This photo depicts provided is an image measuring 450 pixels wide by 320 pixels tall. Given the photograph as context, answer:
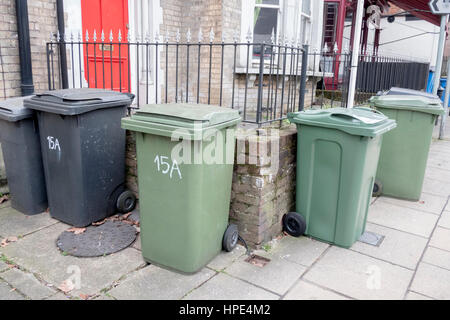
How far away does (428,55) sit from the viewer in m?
18.9

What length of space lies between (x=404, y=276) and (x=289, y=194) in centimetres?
128

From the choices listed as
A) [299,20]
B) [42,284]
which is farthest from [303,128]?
[299,20]

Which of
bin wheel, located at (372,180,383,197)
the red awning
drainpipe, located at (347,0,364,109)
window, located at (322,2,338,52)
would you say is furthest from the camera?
the red awning

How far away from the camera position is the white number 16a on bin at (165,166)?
2807mm

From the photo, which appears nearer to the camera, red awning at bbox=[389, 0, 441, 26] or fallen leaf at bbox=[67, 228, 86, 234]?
fallen leaf at bbox=[67, 228, 86, 234]

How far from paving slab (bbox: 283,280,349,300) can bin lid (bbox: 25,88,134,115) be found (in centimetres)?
235

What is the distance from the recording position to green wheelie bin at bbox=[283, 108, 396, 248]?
3.35 m

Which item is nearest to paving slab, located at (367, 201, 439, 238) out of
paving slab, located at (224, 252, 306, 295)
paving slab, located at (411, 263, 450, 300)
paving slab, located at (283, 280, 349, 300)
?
paving slab, located at (411, 263, 450, 300)

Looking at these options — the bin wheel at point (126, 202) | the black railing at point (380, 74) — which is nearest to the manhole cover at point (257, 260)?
the bin wheel at point (126, 202)

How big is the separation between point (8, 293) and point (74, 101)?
1.66m

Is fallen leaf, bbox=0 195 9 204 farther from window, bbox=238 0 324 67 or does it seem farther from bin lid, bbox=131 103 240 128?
window, bbox=238 0 324 67

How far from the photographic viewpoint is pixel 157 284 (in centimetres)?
292

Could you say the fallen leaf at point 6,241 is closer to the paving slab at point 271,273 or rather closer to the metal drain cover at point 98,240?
the metal drain cover at point 98,240

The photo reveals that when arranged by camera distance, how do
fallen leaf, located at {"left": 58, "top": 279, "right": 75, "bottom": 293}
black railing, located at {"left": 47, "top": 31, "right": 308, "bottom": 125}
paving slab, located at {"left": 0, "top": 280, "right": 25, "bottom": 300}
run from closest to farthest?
paving slab, located at {"left": 0, "top": 280, "right": 25, "bottom": 300}, fallen leaf, located at {"left": 58, "top": 279, "right": 75, "bottom": 293}, black railing, located at {"left": 47, "top": 31, "right": 308, "bottom": 125}
